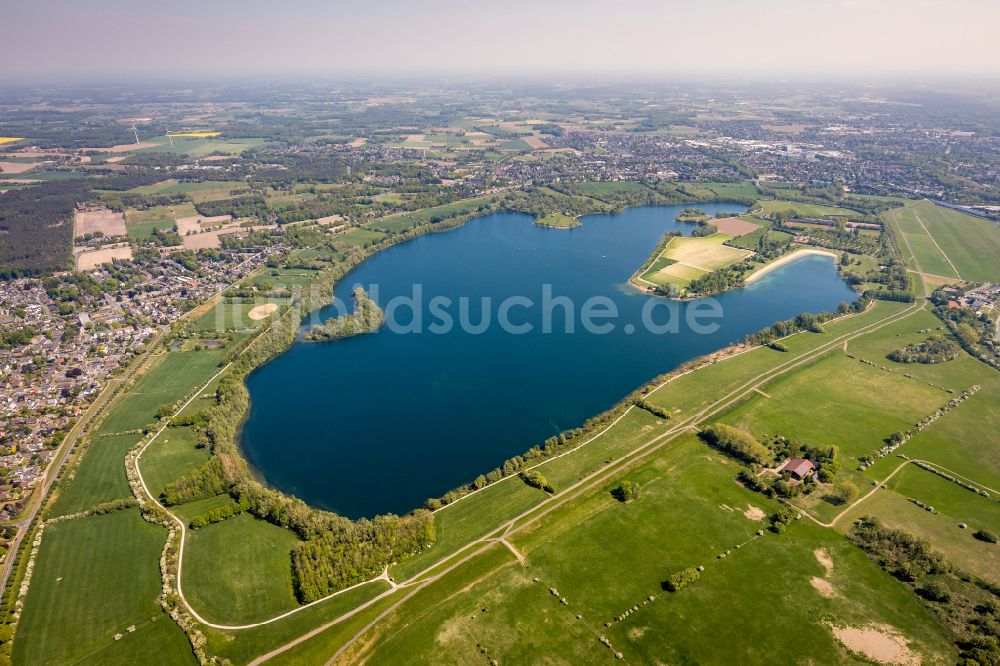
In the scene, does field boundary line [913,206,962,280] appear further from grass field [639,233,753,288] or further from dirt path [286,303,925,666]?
dirt path [286,303,925,666]

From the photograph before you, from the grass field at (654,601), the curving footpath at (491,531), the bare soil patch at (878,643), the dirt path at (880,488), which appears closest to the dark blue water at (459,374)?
the curving footpath at (491,531)

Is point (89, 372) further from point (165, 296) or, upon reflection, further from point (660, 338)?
point (660, 338)

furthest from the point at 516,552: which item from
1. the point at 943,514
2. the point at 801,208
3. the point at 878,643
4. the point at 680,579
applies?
the point at 801,208

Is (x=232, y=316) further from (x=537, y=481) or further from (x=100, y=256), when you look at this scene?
(x=537, y=481)

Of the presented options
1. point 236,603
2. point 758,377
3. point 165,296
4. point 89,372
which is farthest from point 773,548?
point 165,296

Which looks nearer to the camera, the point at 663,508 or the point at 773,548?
the point at 773,548

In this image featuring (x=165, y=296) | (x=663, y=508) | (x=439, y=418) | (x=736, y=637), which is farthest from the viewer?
(x=165, y=296)
